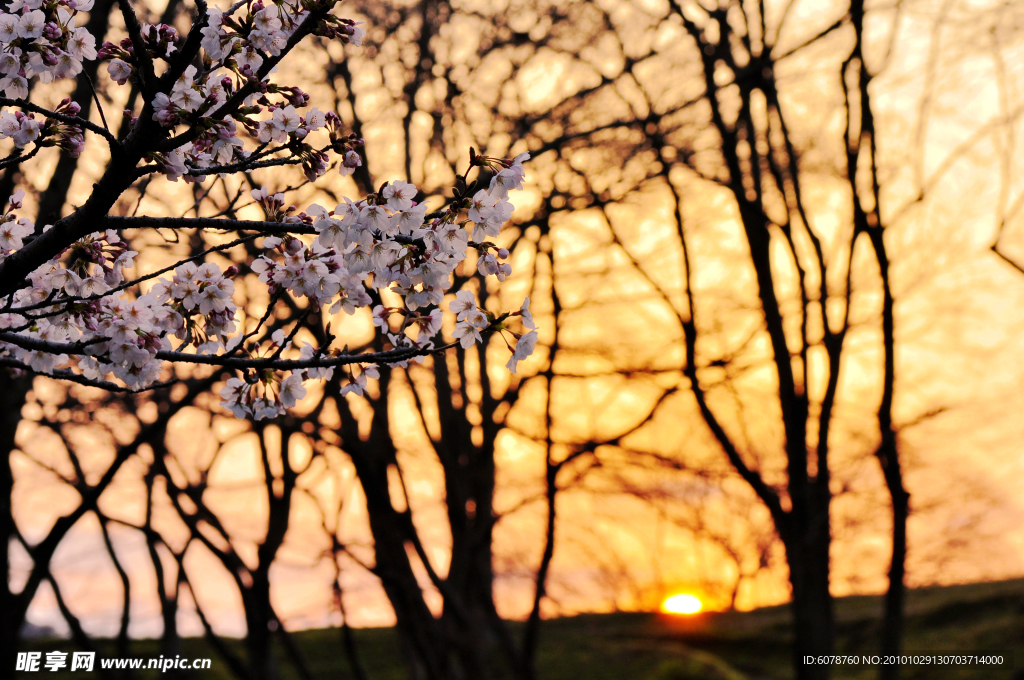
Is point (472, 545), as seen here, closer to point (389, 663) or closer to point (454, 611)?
point (454, 611)

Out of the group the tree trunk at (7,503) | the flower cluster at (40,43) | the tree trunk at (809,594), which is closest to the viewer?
the flower cluster at (40,43)

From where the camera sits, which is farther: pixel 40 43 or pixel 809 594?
pixel 809 594

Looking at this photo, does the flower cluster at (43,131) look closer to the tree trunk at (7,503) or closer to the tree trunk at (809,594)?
the tree trunk at (7,503)

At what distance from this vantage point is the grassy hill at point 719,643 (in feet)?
51.1

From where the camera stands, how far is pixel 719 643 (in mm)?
19344

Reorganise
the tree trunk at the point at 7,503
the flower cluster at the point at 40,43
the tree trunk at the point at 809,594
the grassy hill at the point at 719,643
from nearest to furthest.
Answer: the flower cluster at the point at 40,43 < the tree trunk at the point at 7,503 < the tree trunk at the point at 809,594 < the grassy hill at the point at 719,643

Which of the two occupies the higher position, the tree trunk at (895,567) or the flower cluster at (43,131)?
the flower cluster at (43,131)

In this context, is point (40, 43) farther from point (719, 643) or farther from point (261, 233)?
point (719, 643)

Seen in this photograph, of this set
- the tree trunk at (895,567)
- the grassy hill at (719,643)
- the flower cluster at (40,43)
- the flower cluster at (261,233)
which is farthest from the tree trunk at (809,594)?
the grassy hill at (719,643)

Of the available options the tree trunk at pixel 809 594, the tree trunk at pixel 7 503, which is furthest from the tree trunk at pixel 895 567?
the tree trunk at pixel 7 503

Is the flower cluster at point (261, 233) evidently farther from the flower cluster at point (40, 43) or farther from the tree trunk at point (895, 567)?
→ the tree trunk at point (895, 567)

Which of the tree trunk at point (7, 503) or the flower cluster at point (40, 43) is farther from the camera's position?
the tree trunk at point (7, 503)

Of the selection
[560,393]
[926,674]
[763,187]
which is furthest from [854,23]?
[926,674]

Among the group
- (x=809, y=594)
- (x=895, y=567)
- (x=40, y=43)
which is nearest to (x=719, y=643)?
(x=895, y=567)
